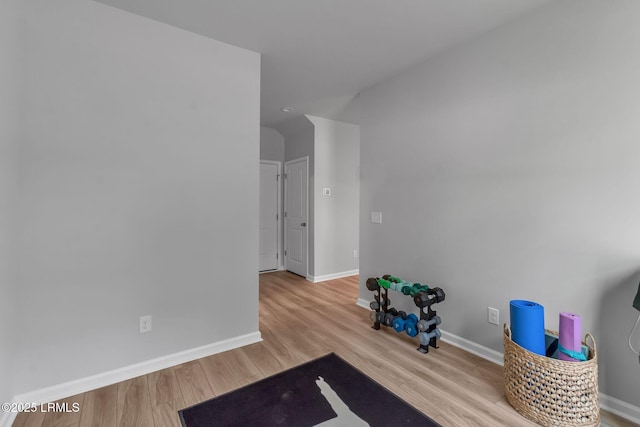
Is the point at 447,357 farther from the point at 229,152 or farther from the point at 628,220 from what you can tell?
the point at 229,152

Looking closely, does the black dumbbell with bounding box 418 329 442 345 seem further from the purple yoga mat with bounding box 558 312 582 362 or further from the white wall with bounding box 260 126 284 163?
the white wall with bounding box 260 126 284 163

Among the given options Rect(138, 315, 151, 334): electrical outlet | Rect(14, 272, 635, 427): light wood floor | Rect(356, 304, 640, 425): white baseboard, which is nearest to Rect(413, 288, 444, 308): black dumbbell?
Rect(14, 272, 635, 427): light wood floor

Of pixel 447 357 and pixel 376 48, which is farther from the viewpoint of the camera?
pixel 376 48

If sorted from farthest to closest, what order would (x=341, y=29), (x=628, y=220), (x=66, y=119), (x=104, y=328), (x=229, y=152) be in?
(x=229, y=152), (x=341, y=29), (x=104, y=328), (x=66, y=119), (x=628, y=220)

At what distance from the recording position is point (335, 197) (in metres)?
4.89

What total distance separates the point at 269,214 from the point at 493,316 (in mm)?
3915

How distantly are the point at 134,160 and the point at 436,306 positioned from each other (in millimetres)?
2794

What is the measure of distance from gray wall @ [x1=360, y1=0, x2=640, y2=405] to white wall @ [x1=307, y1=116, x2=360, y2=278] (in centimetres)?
176

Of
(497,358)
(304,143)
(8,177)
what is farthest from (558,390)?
(304,143)

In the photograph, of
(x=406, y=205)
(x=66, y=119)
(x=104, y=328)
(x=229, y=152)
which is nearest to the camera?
(x=66, y=119)

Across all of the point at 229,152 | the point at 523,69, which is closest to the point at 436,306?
the point at 523,69

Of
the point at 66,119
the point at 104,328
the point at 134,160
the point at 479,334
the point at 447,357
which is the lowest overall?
the point at 447,357

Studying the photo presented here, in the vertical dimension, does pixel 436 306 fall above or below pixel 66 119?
below

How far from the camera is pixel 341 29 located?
2256mm
